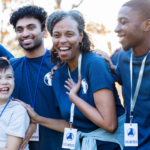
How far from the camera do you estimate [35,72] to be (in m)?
3.29

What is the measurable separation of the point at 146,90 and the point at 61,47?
40.2 inches

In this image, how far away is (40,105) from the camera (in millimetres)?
3156

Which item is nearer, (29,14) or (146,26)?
(146,26)

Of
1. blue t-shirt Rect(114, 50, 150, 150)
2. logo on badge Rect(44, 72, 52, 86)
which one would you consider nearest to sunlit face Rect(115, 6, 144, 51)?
blue t-shirt Rect(114, 50, 150, 150)

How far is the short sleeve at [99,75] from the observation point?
2.31 metres

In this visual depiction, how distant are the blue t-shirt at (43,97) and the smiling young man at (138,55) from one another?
110 centimetres

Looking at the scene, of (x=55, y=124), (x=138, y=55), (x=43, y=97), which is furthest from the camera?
(x=43, y=97)

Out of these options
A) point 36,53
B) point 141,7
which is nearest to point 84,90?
point 141,7

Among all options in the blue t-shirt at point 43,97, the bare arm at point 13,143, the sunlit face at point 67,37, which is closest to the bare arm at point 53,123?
the blue t-shirt at point 43,97

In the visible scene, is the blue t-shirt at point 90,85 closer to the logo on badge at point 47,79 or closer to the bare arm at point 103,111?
the bare arm at point 103,111

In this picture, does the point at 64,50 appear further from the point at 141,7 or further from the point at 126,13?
the point at 141,7

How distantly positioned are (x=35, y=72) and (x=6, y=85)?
0.70m

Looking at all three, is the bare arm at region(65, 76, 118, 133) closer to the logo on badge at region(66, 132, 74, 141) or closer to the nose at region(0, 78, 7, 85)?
the logo on badge at region(66, 132, 74, 141)

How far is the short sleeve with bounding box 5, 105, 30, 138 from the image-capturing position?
2.47m
